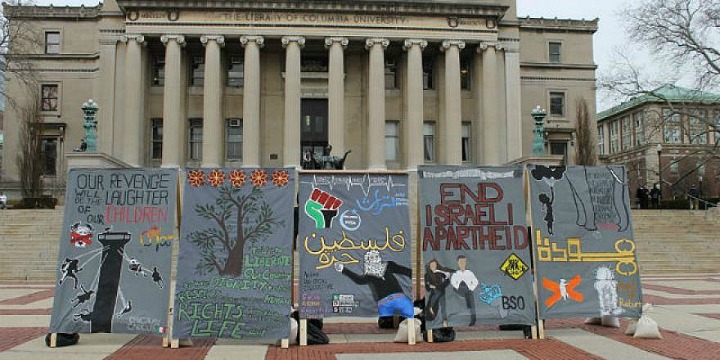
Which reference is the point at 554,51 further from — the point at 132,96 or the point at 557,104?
the point at 132,96

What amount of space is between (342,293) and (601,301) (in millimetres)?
4342

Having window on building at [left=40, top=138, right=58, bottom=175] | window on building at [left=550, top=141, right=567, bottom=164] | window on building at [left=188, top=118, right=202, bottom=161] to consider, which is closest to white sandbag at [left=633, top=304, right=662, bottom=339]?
window on building at [left=188, top=118, right=202, bottom=161]

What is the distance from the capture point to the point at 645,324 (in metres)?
10.1

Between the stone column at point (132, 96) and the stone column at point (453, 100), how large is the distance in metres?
18.7

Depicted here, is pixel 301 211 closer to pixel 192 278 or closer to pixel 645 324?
pixel 192 278

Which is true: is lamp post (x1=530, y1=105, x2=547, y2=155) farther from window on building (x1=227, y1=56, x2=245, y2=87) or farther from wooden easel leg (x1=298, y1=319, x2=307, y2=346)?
wooden easel leg (x1=298, y1=319, x2=307, y2=346)

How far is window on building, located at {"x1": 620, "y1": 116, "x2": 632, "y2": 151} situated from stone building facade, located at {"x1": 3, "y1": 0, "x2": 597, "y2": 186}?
5950 cm

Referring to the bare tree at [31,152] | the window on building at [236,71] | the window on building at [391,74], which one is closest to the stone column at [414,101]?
the window on building at [391,74]

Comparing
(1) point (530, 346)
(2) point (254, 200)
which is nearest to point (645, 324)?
(1) point (530, 346)

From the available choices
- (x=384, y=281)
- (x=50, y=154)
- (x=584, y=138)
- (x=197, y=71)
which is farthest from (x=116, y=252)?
(x=584, y=138)

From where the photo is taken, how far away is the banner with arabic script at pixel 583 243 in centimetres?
1041

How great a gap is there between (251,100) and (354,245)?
28.7 metres

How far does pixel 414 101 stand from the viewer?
3844 centimetres

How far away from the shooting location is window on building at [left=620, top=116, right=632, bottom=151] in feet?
309
